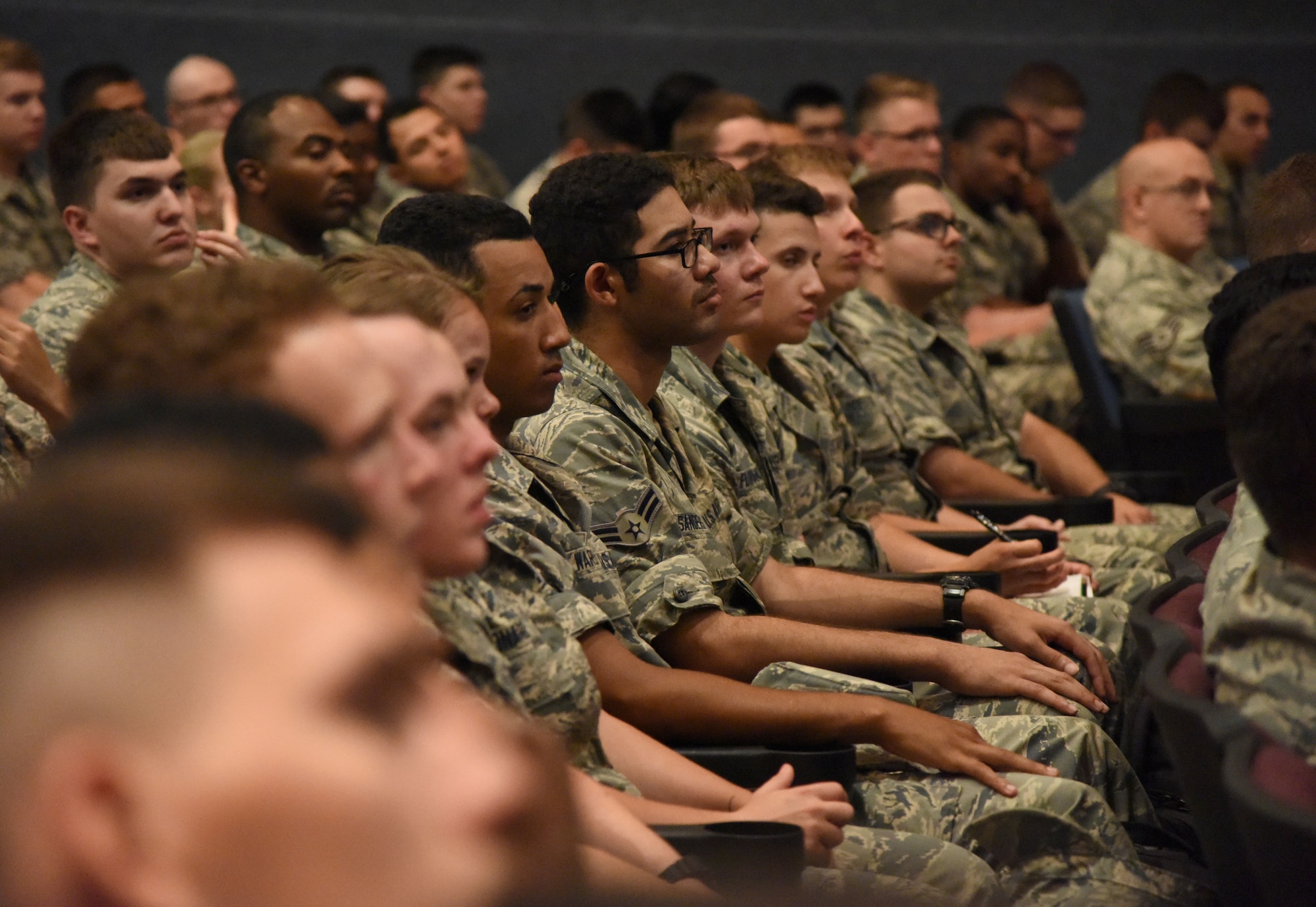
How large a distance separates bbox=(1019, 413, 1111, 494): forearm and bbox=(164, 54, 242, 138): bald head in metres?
3.46

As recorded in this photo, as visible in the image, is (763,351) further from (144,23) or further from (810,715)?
(144,23)

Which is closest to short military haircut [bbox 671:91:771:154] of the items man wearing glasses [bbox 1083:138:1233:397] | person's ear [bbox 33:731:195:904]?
man wearing glasses [bbox 1083:138:1233:397]

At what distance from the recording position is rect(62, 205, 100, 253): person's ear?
10.9 feet

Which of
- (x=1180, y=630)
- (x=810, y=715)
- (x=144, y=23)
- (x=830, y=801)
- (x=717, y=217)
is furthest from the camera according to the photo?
(x=144, y=23)

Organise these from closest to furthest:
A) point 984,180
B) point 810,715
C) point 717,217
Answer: point 810,715 → point 717,217 → point 984,180

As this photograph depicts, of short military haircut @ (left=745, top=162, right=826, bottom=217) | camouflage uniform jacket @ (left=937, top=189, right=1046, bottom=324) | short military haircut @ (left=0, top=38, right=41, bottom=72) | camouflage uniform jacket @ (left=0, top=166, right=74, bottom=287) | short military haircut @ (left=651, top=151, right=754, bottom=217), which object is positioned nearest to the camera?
short military haircut @ (left=651, top=151, right=754, bottom=217)

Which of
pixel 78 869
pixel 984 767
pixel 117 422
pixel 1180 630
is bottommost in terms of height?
pixel 984 767

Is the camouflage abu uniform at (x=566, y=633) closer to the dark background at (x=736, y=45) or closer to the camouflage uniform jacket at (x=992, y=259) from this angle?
the camouflage uniform jacket at (x=992, y=259)

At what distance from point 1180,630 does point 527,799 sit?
1.09 meters

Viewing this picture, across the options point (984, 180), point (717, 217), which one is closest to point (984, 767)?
point (717, 217)

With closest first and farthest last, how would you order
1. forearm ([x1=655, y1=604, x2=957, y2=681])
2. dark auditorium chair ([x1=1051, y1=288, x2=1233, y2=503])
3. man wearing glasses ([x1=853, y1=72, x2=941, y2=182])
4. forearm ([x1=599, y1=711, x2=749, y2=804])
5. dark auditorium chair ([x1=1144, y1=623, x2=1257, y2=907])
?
dark auditorium chair ([x1=1144, y1=623, x2=1257, y2=907])
forearm ([x1=599, y1=711, x2=749, y2=804])
forearm ([x1=655, y1=604, x2=957, y2=681])
dark auditorium chair ([x1=1051, y1=288, x2=1233, y2=503])
man wearing glasses ([x1=853, y1=72, x2=941, y2=182])

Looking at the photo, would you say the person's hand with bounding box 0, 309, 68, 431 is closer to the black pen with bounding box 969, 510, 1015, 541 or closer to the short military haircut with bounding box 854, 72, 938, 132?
the black pen with bounding box 969, 510, 1015, 541

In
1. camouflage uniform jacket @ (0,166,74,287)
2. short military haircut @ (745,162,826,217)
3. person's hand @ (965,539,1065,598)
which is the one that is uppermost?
short military haircut @ (745,162,826,217)

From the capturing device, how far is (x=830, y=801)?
166 cm
